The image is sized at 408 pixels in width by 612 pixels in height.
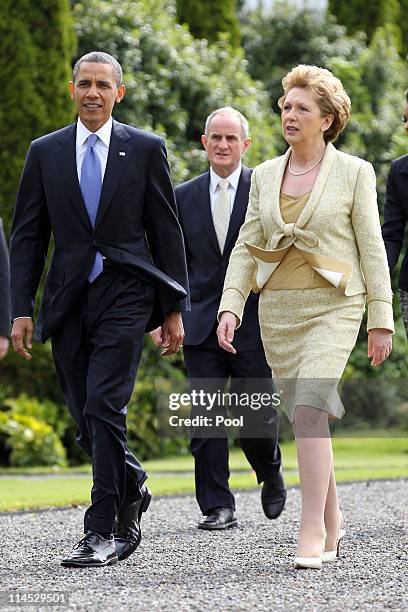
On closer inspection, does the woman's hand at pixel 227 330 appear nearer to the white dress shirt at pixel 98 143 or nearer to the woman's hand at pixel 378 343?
the woman's hand at pixel 378 343

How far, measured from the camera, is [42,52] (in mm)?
13734

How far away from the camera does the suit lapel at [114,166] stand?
5.82m

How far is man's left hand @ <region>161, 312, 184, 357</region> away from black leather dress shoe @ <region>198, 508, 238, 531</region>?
5.09ft

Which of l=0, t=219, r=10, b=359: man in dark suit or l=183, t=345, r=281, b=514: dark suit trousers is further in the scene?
l=183, t=345, r=281, b=514: dark suit trousers

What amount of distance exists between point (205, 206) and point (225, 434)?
53.2 inches

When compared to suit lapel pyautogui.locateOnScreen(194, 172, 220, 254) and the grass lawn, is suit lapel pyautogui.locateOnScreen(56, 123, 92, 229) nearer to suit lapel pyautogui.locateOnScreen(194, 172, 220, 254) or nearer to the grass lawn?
suit lapel pyautogui.locateOnScreen(194, 172, 220, 254)

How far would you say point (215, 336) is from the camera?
753 centimetres

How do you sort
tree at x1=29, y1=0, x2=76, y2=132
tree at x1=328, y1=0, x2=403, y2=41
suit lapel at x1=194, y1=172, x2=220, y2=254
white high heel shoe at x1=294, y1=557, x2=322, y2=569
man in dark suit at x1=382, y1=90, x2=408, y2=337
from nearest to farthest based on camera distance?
white high heel shoe at x1=294, y1=557, x2=322, y2=569
man in dark suit at x1=382, y1=90, x2=408, y2=337
suit lapel at x1=194, y1=172, x2=220, y2=254
tree at x1=29, y1=0, x2=76, y2=132
tree at x1=328, y1=0, x2=403, y2=41

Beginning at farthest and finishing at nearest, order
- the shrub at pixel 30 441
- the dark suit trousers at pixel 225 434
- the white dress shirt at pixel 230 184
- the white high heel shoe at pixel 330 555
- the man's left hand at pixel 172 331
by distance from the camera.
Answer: the shrub at pixel 30 441, the white dress shirt at pixel 230 184, the dark suit trousers at pixel 225 434, the man's left hand at pixel 172 331, the white high heel shoe at pixel 330 555

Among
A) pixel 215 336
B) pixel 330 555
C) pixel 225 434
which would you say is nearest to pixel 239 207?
pixel 215 336

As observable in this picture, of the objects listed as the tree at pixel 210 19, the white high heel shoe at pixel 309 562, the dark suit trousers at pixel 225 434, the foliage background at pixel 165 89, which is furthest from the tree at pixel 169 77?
the white high heel shoe at pixel 309 562

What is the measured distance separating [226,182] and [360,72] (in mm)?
11953

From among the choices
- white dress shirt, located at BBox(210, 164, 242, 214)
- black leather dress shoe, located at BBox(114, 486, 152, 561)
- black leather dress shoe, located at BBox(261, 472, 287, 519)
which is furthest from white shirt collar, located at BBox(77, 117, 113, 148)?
black leather dress shoe, located at BBox(261, 472, 287, 519)

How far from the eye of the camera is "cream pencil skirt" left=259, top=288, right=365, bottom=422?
18.2 ft
